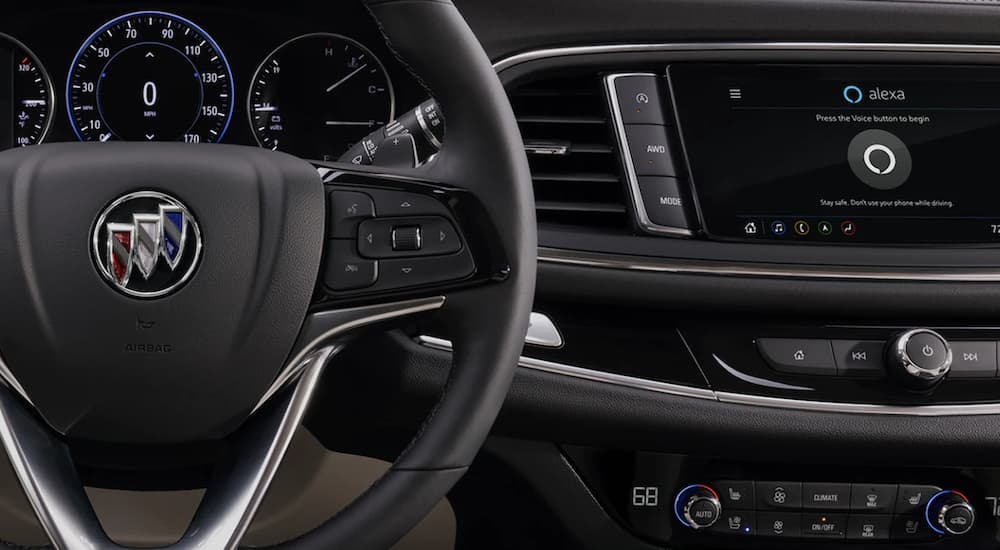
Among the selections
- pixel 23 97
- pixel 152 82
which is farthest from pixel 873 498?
pixel 23 97

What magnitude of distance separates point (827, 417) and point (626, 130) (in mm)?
404

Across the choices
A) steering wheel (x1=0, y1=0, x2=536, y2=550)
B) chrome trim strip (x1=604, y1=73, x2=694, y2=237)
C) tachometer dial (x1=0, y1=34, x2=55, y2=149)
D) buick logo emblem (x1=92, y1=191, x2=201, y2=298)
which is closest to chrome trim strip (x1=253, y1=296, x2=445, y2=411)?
steering wheel (x1=0, y1=0, x2=536, y2=550)

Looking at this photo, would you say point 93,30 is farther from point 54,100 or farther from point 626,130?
point 626,130

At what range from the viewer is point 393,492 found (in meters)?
1.06

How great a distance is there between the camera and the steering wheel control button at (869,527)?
1460 mm

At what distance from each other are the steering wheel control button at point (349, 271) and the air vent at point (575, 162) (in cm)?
40

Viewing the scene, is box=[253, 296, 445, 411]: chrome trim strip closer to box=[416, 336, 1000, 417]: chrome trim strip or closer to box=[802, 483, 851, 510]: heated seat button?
box=[416, 336, 1000, 417]: chrome trim strip

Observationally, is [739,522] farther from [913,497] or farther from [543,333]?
[543,333]

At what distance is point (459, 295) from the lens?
1.11m

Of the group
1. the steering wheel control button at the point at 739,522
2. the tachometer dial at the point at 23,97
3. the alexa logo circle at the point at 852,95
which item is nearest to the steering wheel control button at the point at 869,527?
the steering wheel control button at the point at 739,522

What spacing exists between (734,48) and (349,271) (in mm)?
635

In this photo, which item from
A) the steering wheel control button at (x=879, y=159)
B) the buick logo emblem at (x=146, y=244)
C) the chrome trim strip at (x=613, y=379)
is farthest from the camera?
the steering wheel control button at (x=879, y=159)

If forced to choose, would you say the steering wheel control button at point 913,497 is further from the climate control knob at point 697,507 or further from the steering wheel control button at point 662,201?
the steering wheel control button at point 662,201

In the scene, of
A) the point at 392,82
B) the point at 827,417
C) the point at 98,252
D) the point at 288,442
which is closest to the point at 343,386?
the point at 288,442
